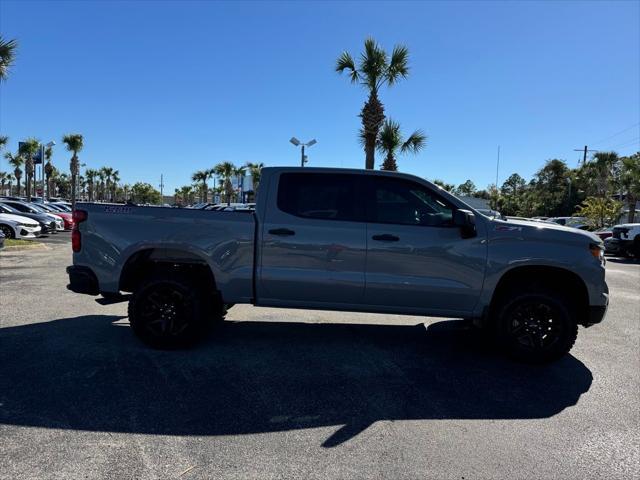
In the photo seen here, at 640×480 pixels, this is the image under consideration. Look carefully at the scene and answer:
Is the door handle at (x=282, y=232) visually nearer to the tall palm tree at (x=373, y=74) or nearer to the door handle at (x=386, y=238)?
the door handle at (x=386, y=238)

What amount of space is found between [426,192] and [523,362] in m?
2.07

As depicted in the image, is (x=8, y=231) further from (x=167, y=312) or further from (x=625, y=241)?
(x=625, y=241)

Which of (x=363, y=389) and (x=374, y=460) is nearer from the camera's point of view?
(x=374, y=460)

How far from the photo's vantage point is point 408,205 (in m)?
5.21

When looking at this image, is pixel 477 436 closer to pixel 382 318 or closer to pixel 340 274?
pixel 340 274

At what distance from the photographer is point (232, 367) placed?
4.84m

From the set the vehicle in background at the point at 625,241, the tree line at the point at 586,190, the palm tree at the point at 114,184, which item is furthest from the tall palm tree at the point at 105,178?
the vehicle in background at the point at 625,241

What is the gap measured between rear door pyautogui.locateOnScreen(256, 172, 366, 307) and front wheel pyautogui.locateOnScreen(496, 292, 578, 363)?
1572mm

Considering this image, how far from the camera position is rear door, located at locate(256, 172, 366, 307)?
5.09 metres

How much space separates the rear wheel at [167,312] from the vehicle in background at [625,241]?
18.0 meters

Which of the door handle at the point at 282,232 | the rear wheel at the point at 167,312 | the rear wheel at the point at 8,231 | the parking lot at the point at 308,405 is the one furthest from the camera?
the rear wheel at the point at 8,231

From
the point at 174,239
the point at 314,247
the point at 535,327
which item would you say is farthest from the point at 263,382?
the point at 535,327

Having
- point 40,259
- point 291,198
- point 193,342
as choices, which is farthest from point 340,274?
point 40,259

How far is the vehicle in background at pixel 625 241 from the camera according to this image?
59.0ft
